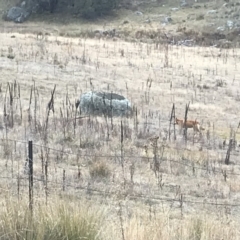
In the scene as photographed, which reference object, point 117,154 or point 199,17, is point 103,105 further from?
point 199,17

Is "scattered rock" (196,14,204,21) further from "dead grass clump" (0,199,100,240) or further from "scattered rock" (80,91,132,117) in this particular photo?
"dead grass clump" (0,199,100,240)

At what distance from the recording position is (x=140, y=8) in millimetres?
52625

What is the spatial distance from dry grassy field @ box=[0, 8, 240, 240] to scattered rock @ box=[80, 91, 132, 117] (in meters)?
0.40

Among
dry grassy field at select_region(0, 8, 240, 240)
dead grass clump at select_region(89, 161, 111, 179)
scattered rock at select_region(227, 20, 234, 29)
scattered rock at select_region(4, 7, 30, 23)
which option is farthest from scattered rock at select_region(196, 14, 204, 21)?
dead grass clump at select_region(89, 161, 111, 179)

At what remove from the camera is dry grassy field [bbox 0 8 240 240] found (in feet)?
18.4

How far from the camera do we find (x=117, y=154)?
408 inches

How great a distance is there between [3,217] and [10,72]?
12984 mm

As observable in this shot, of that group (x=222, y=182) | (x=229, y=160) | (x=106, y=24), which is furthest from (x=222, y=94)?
(x=106, y=24)

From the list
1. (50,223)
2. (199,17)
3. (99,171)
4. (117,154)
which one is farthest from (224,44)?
(50,223)

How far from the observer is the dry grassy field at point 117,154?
5594mm

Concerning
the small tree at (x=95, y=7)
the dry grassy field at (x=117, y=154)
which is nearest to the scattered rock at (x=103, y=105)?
the dry grassy field at (x=117, y=154)

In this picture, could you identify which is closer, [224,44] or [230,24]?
[224,44]

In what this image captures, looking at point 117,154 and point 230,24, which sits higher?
point 230,24

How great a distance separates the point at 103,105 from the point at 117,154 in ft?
12.2
